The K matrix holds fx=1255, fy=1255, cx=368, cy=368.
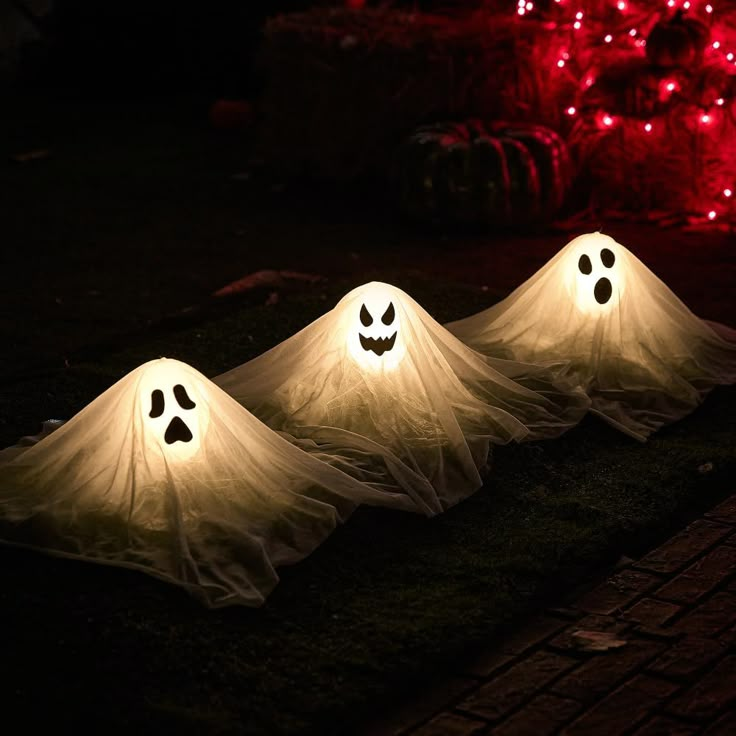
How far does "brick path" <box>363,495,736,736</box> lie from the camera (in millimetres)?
3809

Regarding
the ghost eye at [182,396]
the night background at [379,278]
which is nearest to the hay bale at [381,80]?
the night background at [379,278]

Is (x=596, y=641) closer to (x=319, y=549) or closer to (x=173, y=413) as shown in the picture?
(x=319, y=549)

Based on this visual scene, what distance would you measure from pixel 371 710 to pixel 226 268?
18.2 ft

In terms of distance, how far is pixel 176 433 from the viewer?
5004mm

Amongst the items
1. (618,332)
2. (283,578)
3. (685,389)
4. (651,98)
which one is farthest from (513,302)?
(651,98)

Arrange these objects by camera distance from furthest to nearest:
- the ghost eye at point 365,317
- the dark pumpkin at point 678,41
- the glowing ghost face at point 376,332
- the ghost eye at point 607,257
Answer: the dark pumpkin at point 678,41 < the ghost eye at point 607,257 < the ghost eye at point 365,317 < the glowing ghost face at point 376,332

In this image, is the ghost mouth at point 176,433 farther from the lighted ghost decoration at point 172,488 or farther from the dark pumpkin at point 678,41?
the dark pumpkin at point 678,41

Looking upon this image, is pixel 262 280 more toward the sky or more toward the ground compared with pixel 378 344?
more toward the ground

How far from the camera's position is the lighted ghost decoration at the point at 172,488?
470 cm

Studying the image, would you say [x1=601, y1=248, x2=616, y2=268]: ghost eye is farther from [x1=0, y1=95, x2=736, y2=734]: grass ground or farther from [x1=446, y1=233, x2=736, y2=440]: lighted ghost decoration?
[x1=0, y1=95, x2=736, y2=734]: grass ground

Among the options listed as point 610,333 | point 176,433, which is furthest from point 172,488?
point 610,333

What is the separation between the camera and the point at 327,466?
5168 millimetres

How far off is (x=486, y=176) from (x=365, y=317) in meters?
3.79

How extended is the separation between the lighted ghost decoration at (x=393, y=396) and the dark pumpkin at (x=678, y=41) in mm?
4002
